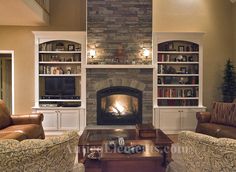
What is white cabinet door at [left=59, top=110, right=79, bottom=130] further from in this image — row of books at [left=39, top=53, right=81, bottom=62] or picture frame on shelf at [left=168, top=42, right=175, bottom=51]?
picture frame on shelf at [left=168, top=42, right=175, bottom=51]

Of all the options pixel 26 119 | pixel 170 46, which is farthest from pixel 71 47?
pixel 170 46

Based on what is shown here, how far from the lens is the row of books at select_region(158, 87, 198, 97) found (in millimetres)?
6219

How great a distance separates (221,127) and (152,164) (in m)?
2.59

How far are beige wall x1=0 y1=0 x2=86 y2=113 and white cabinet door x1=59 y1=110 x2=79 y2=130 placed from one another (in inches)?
41.7

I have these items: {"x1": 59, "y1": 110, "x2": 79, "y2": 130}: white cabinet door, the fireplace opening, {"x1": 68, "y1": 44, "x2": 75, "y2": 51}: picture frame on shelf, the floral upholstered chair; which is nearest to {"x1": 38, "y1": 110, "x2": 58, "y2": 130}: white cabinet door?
{"x1": 59, "y1": 110, "x2": 79, "y2": 130}: white cabinet door

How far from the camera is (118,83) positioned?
595 centimetres

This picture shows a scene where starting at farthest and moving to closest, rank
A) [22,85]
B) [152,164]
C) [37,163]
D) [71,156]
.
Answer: [22,85]
[152,164]
[71,156]
[37,163]

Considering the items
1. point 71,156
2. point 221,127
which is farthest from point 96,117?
point 71,156

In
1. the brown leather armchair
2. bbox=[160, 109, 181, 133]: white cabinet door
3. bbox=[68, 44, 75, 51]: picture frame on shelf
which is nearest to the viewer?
the brown leather armchair

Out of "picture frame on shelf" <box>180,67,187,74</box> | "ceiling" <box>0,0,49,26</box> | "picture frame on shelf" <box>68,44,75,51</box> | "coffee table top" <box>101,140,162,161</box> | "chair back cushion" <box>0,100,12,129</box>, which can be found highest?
"ceiling" <box>0,0,49,26</box>

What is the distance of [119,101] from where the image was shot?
6.05 metres

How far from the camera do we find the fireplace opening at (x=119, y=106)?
5.96m

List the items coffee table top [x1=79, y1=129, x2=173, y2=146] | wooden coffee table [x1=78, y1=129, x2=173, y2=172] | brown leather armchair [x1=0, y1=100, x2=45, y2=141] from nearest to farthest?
wooden coffee table [x1=78, y1=129, x2=173, y2=172]
coffee table top [x1=79, y1=129, x2=173, y2=146]
brown leather armchair [x1=0, y1=100, x2=45, y2=141]

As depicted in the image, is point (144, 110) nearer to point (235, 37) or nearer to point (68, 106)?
point (68, 106)
